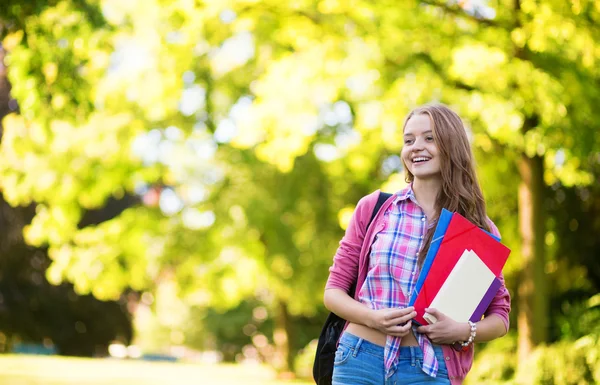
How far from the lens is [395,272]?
→ 281cm

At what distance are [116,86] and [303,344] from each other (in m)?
16.5

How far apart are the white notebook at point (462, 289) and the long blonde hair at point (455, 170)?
Answer: 0.46ft

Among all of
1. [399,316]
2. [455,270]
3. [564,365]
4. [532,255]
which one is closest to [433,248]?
[455,270]

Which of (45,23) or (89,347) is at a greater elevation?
(45,23)

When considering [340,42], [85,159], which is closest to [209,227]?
[85,159]

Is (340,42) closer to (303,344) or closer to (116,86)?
(116,86)

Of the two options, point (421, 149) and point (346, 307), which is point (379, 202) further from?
point (346, 307)

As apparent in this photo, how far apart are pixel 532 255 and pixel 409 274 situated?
9.17 meters

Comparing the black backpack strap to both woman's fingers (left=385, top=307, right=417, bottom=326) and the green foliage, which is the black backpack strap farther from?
the green foliage

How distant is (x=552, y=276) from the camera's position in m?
15.4

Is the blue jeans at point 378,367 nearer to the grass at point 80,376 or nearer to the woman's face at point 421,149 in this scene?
the woman's face at point 421,149

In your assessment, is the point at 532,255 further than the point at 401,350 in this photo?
Yes

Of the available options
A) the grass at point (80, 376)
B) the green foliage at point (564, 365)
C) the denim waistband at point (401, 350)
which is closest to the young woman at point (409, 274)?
the denim waistband at point (401, 350)

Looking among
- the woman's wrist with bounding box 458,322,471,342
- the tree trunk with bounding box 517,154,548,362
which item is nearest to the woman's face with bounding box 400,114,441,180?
the woman's wrist with bounding box 458,322,471,342
